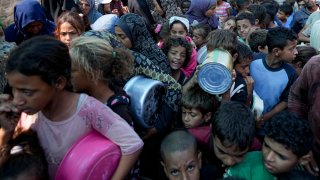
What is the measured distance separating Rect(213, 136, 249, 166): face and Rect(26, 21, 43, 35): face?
2.37 meters

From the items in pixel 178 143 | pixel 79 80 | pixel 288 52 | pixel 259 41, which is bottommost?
pixel 259 41

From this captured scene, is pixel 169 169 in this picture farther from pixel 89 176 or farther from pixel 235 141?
pixel 89 176

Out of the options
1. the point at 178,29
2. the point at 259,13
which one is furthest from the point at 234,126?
the point at 259,13

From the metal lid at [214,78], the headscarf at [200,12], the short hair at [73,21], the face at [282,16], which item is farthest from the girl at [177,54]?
the face at [282,16]

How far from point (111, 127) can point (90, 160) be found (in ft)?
0.59

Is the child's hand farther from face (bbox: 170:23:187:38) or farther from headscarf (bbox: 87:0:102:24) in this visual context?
headscarf (bbox: 87:0:102:24)

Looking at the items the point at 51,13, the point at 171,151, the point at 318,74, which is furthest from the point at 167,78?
the point at 51,13

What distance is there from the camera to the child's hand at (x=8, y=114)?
1.73m

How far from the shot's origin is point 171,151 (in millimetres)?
2330

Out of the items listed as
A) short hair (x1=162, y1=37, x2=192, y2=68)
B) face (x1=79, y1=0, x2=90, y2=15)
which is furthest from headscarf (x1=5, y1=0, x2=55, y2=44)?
face (x1=79, y1=0, x2=90, y2=15)

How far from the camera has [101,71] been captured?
7.10 ft

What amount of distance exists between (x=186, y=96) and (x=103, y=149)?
109 centimetres

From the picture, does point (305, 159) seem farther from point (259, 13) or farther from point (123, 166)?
point (259, 13)

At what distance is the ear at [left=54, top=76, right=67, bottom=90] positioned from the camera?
173cm
